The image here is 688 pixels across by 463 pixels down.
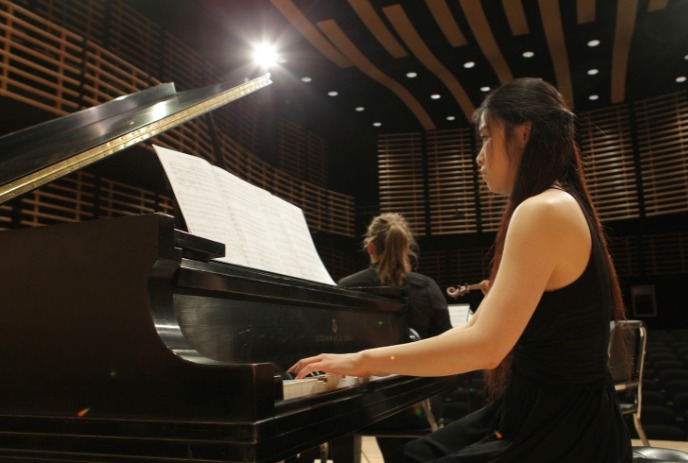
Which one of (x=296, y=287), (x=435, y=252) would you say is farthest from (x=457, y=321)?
(x=435, y=252)

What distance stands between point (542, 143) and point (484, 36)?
9226mm

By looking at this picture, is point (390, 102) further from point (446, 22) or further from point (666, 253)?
point (666, 253)

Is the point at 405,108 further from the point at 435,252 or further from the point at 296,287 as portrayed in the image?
the point at 296,287

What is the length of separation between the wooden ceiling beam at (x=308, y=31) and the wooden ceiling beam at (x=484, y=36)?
2607 millimetres

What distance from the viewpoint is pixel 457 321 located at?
18.5 ft

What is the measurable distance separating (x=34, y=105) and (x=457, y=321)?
4844 millimetres

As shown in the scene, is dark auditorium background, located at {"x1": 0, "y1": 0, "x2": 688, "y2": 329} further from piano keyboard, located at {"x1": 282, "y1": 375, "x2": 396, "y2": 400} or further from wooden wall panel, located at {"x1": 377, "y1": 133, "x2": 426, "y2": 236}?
piano keyboard, located at {"x1": 282, "y1": 375, "x2": 396, "y2": 400}

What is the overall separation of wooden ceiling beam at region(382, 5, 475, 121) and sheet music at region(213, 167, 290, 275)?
255 inches

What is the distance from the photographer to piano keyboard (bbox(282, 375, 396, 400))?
1144 millimetres

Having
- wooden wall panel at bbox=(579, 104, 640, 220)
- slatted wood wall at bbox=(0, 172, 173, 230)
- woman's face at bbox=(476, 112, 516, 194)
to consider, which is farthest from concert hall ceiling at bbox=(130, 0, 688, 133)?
woman's face at bbox=(476, 112, 516, 194)

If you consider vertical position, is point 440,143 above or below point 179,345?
above

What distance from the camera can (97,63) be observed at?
580 cm

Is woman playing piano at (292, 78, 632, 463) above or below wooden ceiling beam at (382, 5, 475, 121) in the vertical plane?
below

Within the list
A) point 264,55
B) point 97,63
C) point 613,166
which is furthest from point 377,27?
point 613,166
